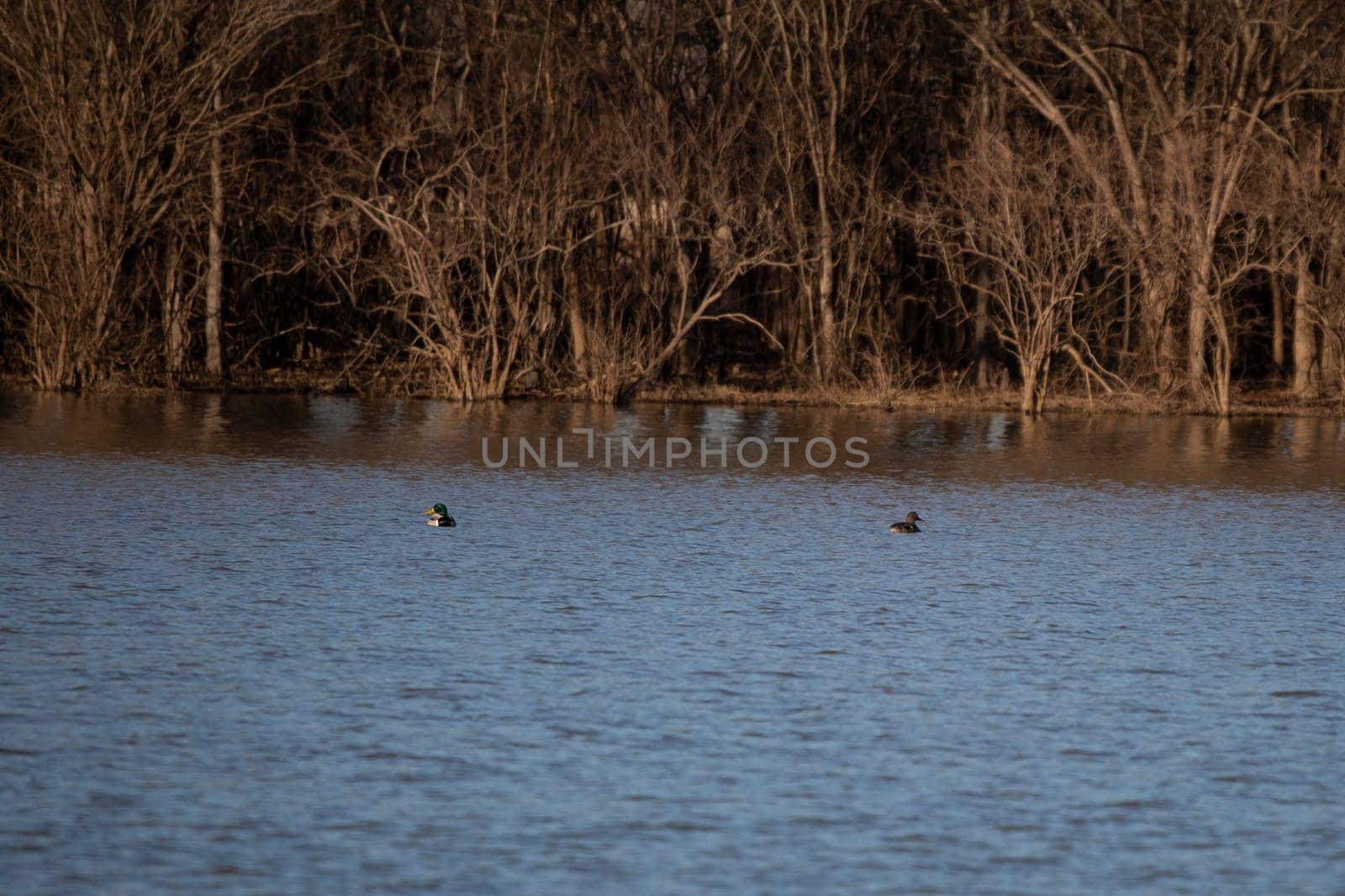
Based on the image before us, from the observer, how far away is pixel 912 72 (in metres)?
40.9

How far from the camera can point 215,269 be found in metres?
39.5

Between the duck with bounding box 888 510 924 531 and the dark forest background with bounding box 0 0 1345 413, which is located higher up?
the dark forest background with bounding box 0 0 1345 413

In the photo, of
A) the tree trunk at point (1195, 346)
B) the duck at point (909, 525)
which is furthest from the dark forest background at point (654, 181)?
the duck at point (909, 525)

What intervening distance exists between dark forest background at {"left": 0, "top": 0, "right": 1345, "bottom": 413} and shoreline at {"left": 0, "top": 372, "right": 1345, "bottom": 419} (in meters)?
0.38

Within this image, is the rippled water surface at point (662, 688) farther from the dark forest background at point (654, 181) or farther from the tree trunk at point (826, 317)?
the tree trunk at point (826, 317)

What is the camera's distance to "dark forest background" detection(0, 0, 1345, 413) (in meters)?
34.6

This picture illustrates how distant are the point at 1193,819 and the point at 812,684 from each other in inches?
123

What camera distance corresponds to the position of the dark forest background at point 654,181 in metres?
34.6

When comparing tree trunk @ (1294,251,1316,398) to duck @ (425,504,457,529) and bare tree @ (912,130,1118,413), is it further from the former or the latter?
duck @ (425,504,457,529)

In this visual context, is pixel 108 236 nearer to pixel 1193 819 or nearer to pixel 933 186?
pixel 933 186

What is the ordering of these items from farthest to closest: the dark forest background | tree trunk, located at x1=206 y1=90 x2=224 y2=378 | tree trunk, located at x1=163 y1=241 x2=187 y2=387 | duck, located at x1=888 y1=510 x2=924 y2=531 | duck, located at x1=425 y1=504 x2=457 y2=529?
tree trunk, located at x1=163 y1=241 x2=187 y2=387, tree trunk, located at x1=206 y1=90 x2=224 y2=378, the dark forest background, duck, located at x1=888 y1=510 x2=924 y2=531, duck, located at x1=425 y1=504 x2=457 y2=529

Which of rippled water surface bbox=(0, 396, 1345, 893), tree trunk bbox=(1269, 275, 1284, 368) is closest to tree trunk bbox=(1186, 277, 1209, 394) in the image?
tree trunk bbox=(1269, 275, 1284, 368)

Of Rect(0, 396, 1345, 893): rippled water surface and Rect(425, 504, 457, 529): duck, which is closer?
Rect(0, 396, 1345, 893): rippled water surface

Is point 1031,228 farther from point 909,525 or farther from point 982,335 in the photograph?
point 909,525
